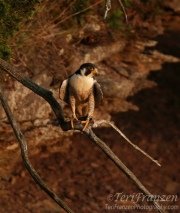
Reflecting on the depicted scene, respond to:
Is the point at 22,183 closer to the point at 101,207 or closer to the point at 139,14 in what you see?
the point at 101,207

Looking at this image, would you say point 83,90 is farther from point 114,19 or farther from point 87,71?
point 114,19

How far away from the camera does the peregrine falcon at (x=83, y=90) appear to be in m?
5.64

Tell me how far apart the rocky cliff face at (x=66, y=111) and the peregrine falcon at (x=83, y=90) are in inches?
99.4

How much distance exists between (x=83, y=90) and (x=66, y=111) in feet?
14.3

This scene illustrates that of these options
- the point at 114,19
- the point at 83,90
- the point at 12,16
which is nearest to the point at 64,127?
the point at 83,90

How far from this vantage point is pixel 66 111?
32.8 feet

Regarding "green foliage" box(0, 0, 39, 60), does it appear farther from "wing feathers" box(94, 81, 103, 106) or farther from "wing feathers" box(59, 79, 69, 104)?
"wing feathers" box(94, 81, 103, 106)

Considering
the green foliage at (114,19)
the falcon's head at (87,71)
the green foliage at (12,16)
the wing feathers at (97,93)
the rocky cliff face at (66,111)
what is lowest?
the rocky cliff face at (66,111)

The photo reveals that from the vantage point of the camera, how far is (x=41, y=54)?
9.39 metres

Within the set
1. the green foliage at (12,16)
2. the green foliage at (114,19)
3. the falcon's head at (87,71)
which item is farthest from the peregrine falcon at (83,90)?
the green foliage at (114,19)

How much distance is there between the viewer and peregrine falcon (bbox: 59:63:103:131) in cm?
564

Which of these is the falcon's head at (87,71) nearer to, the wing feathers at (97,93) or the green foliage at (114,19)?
the wing feathers at (97,93)

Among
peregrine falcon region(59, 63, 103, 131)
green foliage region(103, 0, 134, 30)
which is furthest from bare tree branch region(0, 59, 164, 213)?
green foliage region(103, 0, 134, 30)

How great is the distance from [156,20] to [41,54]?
4.41 meters
